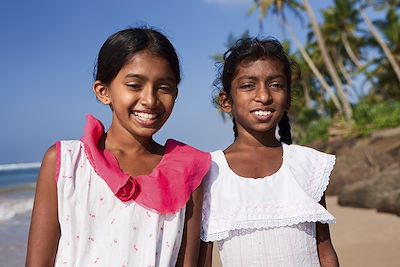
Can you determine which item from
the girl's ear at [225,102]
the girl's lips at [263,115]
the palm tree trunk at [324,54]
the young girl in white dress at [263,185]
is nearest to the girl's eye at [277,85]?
the young girl in white dress at [263,185]

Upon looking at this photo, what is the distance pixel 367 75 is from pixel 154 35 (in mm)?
27433

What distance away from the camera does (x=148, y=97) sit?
1879mm

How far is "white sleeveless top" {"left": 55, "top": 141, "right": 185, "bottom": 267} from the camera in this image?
181cm

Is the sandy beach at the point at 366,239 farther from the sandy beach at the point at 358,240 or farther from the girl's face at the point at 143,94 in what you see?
the girl's face at the point at 143,94

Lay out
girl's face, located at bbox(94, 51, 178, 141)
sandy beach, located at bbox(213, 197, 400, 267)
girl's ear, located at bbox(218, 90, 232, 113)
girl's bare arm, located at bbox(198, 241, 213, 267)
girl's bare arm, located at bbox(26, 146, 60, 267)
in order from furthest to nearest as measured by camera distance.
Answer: sandy beach, located at bbox(213, 197, 400, 267) < girl's ear, located at bbox(218, 90, 232, 113) < girl's bare arm, located at bbox(198, 241, 213, 267) < girl's face, located at bbox(94, 51, 178, 141) < girl's bare arm, located at bbox(26, 146, 60, 267)

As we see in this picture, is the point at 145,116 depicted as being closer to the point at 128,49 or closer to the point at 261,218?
the point at 128,49

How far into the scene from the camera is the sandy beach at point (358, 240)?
5852 mm

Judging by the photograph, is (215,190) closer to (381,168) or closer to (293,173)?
(293,173)

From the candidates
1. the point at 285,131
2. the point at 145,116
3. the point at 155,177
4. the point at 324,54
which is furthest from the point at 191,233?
the point at 324,54

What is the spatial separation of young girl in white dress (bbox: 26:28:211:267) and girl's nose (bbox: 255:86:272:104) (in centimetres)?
39

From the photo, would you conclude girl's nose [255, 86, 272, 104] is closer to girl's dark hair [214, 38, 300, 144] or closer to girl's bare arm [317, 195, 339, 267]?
girl's dark hair [214, 38, 300, 144]

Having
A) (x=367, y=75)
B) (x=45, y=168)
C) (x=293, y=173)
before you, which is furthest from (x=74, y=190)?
(x=367, y=75)

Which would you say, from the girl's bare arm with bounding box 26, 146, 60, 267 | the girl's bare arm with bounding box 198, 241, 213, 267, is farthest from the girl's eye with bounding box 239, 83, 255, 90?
the girl's bare arm with bounding box 26, 146, 60, 267

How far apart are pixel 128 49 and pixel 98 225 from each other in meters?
0.62
